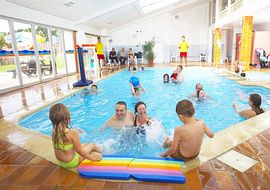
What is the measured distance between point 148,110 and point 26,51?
5.20 meters

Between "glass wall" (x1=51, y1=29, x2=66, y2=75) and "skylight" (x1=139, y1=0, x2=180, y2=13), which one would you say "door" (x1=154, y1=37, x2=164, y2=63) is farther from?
"glass wall" (x1=51, y1=29, x2=66, y2=75)

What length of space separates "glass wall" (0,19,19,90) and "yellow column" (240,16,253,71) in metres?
8.99

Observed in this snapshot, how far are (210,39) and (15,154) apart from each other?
15790mm

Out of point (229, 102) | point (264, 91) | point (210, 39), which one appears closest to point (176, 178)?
point (229, 102)

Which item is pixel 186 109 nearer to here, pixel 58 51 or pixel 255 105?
pixel 255 105

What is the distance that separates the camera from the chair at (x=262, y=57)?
10.4 metres

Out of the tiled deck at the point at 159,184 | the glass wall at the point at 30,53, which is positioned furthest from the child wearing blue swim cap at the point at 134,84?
the glass wall at the point at 30,53

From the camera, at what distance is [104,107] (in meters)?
5.07

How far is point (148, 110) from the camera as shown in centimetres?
481

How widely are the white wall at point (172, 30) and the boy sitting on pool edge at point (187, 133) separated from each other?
15.0 meters

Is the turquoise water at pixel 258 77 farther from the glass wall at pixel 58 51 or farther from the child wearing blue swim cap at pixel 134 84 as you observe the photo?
the glass wall at pixel 58 51

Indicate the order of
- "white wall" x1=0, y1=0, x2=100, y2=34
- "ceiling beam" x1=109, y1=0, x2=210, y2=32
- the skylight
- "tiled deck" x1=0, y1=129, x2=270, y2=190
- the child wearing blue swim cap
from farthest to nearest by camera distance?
"ceiling beam" x1=109, y1=0, x2=210, y2=32, the skylight, "white wall" x1=0, y1=0, x2=100, y2=34, the child wearing blue swim cap, "tiled deck" x1=0, y1=129, x2=270, y2=190

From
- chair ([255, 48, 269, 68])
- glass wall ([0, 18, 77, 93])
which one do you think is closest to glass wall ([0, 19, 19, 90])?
glass wall ([0, 18, 77, 93])

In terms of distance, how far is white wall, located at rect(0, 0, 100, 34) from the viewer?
592 centimetres
